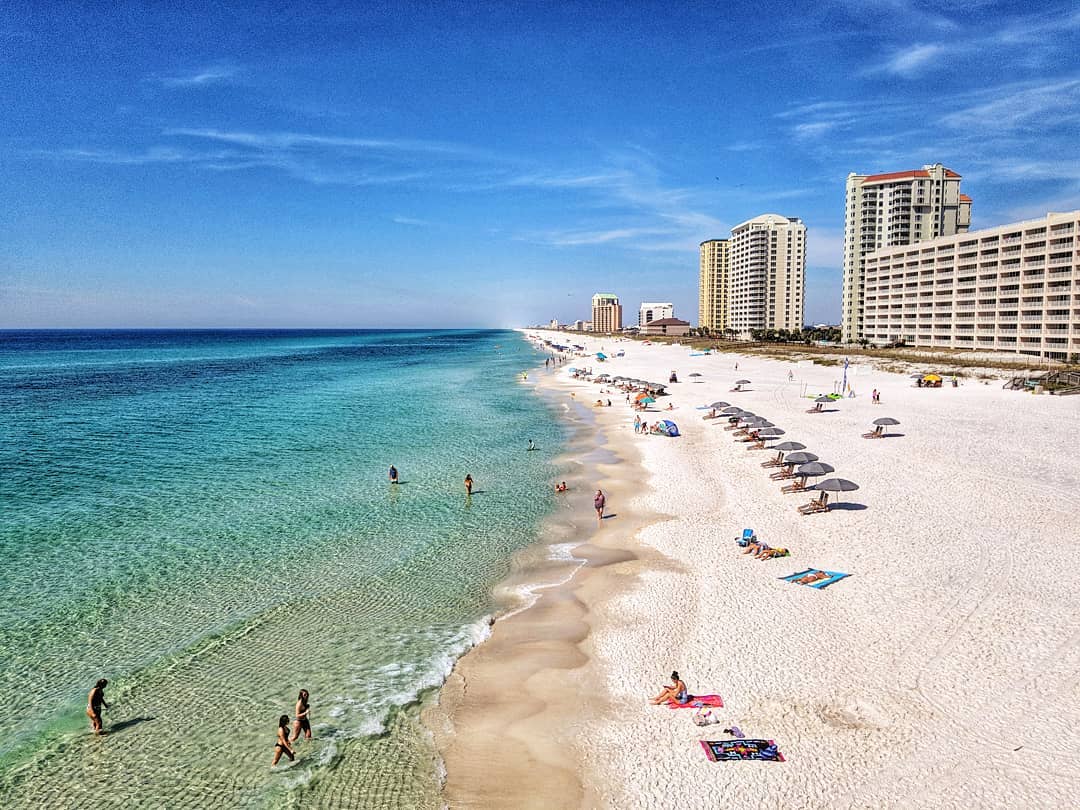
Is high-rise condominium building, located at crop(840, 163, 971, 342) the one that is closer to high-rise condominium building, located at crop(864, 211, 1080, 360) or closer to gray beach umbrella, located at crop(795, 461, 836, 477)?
high-rise condominium building, located at crop(864, 211, 1080, 360)

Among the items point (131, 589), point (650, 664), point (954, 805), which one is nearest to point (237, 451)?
point (131, 589)

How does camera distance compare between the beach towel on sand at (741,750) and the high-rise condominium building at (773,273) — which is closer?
the beach towel on sand at (741,750)

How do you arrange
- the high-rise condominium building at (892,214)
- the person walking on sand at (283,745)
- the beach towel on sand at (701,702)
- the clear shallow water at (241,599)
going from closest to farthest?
the person walking on sand at (283,745) → the clear shallow water at (241,599) → the beach towel on sand at (701,702) → the high-rise condominium building at (892,214)

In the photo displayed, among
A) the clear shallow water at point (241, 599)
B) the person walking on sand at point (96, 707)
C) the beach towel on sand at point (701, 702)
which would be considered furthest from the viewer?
the person walking on sand at point (96, 707)

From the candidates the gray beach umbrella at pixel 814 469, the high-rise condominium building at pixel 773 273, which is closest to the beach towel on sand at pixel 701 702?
the gray beach umbrella at pixel 814 469

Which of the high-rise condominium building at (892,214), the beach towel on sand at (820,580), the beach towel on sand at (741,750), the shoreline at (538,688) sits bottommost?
the shoreline at (538,688)

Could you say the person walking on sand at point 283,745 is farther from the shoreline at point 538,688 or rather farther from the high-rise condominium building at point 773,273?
the high-rise condominium building at point 773,273

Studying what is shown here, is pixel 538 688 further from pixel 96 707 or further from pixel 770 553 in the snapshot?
pixel 770 553
